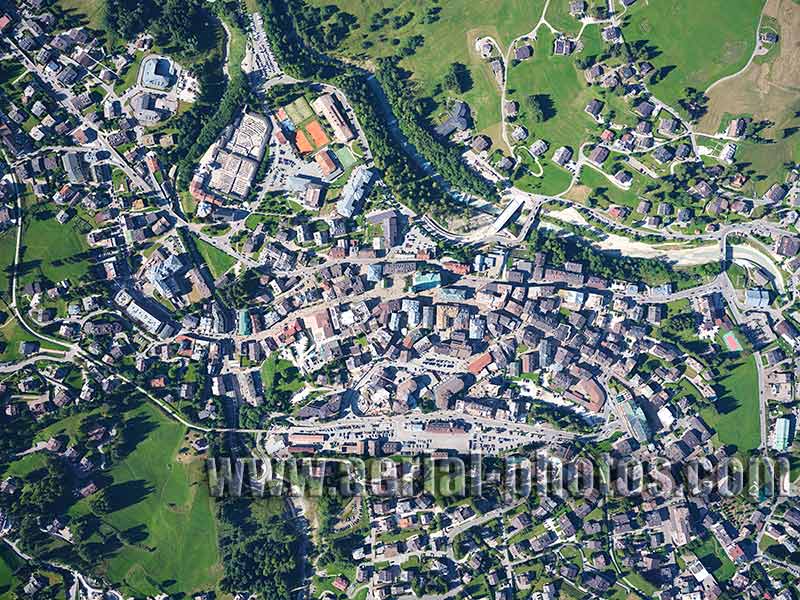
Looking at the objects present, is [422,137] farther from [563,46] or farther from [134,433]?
[134,433]

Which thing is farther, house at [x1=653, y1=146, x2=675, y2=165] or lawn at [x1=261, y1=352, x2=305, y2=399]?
house at [x1=653, y1=146, x2=675, y2=165]

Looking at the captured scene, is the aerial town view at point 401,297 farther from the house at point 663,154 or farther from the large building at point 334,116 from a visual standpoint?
the house at point 663,154

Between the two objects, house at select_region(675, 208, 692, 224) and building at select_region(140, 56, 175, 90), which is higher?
building at select_region(140, 56, 175, 90)

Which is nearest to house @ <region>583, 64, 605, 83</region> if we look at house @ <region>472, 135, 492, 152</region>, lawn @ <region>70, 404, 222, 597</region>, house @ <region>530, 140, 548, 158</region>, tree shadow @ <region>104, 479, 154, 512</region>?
house @ <region>530, 140, 548, 158</region>

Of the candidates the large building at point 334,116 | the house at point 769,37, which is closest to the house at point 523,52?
the large building at point 334,116

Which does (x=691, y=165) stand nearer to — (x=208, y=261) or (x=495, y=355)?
(x=495, y=355)

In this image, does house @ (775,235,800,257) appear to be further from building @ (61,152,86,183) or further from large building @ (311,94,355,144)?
building @ (61,152,86,183)
